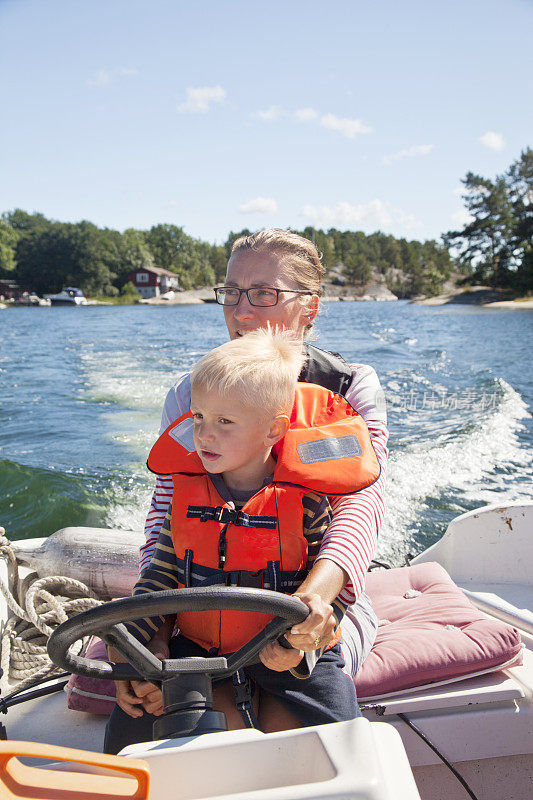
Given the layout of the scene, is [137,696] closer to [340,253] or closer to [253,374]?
[253,374]

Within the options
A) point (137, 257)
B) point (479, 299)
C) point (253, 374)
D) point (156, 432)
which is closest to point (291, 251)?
point (253, 374)

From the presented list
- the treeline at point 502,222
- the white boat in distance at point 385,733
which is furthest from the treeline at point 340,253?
the white boat in distance at point 385,733

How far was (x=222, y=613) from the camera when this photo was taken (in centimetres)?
151

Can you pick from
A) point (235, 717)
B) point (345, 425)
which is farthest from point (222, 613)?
point (345, 425)

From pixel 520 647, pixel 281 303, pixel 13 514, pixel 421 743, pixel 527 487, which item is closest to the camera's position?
pixel 421 743

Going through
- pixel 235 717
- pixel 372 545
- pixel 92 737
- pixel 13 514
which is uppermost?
pixel 372 545

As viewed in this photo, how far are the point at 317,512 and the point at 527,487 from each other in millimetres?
5119

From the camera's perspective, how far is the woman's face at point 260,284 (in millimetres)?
2131

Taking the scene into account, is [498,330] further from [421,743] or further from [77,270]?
[77,270]

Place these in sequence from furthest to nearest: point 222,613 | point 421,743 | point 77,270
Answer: point 77,270, point 421,743, point 222,613

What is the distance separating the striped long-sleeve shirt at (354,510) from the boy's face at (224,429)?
0.33m

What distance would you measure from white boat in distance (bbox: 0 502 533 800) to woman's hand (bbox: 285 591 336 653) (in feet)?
0.65

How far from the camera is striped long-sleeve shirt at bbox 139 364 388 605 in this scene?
1.57 m

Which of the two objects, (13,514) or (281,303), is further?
(13,514)
